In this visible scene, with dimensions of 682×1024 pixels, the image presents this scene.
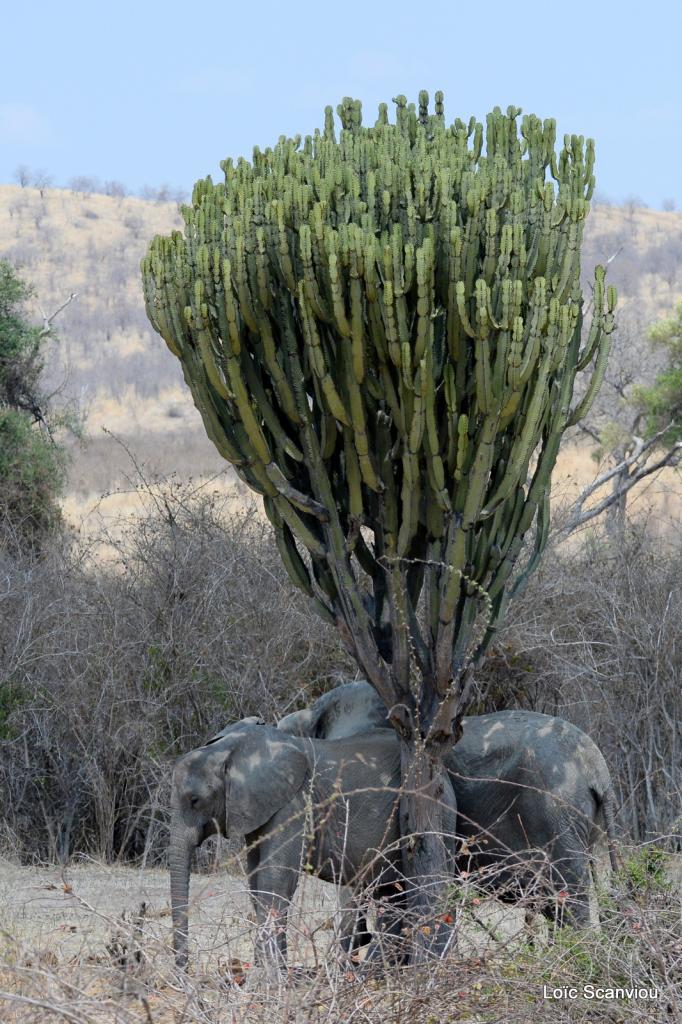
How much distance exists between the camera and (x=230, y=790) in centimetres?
634

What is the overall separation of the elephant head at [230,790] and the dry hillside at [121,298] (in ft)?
76.7

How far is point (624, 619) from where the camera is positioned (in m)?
10.2

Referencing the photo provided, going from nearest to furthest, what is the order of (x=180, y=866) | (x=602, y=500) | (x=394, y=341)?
(x=394, y=341) < (x=180, y=866) < (x=602, y=500)

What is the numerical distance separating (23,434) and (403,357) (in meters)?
13.4

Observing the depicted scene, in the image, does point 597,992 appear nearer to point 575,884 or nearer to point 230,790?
point 575,884

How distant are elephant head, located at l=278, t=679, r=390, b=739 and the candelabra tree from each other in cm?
41

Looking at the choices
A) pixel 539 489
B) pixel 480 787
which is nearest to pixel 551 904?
pixel 480 787

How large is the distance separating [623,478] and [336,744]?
15353 millimetres

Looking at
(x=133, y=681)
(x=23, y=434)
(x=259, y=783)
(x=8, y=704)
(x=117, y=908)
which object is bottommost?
(x=117, y=908)

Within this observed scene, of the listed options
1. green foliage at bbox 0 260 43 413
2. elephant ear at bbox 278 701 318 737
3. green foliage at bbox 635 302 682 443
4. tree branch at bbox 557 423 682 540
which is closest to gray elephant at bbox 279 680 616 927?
elephant ear at bbox 278 701 318 737

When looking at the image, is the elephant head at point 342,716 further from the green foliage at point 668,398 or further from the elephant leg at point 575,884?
the green foliage at point 668,398

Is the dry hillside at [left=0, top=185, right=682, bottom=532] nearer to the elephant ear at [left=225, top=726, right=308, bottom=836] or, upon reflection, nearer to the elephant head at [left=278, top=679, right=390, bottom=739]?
the elephant head at [left=278, top=679, right=390, bottom=739]

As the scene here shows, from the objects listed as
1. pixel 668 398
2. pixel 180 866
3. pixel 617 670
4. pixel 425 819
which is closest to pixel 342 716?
pixel 425 819

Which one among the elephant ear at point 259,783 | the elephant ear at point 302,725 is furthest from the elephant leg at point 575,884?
the elephant ear at point 302,725
